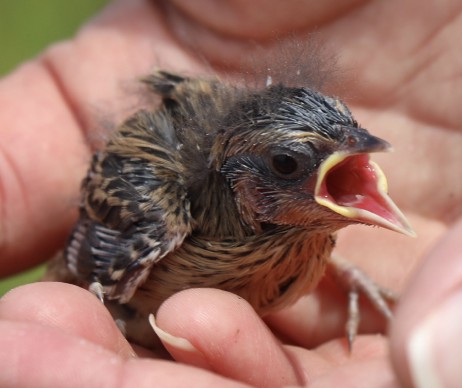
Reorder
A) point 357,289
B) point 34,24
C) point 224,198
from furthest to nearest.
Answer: point 34,24, point 357,289, point 224,198

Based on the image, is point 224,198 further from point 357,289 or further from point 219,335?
point 357,289

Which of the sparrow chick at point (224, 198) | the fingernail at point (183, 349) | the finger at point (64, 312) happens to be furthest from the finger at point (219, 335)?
the sparrow chick at point (224, 198)

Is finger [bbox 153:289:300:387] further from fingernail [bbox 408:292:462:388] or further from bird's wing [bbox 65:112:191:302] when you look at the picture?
fingernail [bbox 408:292:462:388]

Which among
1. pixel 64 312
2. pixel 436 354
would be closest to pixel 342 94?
pixel 64 312

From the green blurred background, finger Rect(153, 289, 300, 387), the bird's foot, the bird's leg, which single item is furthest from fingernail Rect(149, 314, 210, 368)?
the green blurred background

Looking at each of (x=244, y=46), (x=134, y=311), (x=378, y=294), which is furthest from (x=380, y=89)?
(x=134, y=311)

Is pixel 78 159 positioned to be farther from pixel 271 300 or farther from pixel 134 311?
pixel 271 300
